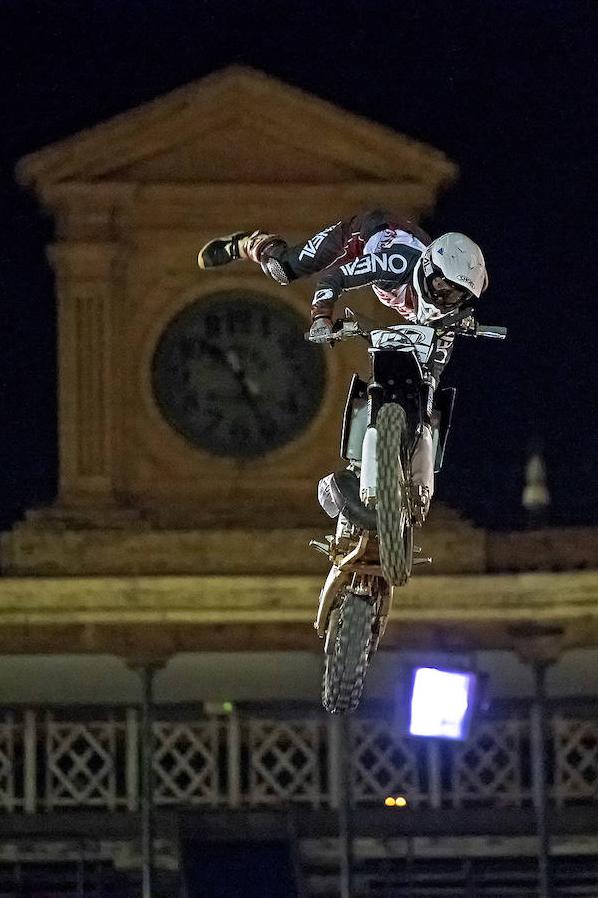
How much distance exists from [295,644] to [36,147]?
3.51m

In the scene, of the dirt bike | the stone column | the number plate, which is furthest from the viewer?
the stone column

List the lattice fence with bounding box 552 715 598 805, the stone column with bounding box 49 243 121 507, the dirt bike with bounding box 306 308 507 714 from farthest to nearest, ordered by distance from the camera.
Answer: the lattice fence with bounding box 552 715 598 805 → the stone column with bounding box 49 243 121 507 → the dirt bike with bounding box 306 308 507 714

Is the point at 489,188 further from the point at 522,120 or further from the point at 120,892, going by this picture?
the point at 120,892

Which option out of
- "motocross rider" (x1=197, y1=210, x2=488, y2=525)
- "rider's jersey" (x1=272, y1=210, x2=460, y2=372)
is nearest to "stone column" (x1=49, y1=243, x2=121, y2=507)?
"motocross rider" (x1=197, y1=210, x2=488, y2=525)

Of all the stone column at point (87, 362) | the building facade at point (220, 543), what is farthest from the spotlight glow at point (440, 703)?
the stone column at point (87, 362)

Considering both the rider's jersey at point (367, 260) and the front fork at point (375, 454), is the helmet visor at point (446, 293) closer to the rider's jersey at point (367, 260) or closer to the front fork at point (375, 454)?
the rider's jersey at point (367, 260)

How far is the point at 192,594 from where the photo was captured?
58.2 feet

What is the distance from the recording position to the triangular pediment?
1783 centimetres

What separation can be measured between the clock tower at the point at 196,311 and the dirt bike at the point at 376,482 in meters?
5.37

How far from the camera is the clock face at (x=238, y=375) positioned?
708 inches

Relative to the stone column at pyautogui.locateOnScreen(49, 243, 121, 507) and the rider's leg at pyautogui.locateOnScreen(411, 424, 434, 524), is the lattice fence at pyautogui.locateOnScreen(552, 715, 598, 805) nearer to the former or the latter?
the stone column at pyautogui.locateOnScreen(49, 243, 121, 507)

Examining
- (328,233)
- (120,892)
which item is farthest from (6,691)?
(328,233)

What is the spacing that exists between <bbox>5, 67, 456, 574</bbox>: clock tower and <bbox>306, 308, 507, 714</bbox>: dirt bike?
537 cm

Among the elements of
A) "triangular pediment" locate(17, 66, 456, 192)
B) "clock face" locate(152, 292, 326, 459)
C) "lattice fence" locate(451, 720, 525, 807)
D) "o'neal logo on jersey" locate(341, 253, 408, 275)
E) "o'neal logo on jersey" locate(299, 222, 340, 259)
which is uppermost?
"triangular pediment" locate(17, 66, 456, 192)
